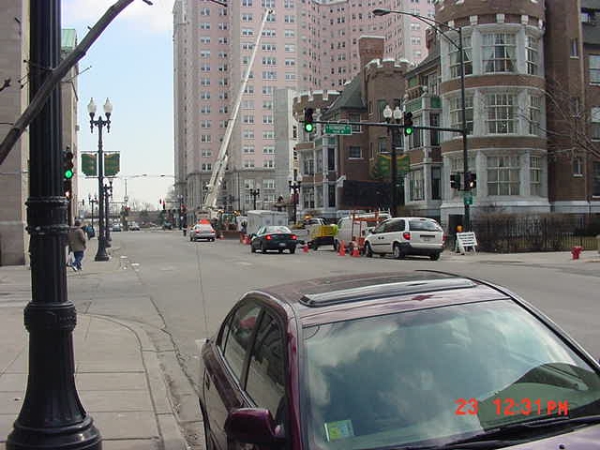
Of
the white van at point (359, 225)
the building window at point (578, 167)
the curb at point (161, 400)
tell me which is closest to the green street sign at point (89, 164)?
the white van at point (359, 225)

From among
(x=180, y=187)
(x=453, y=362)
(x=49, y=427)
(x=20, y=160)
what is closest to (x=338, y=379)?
Answer: (x=453, y=362)

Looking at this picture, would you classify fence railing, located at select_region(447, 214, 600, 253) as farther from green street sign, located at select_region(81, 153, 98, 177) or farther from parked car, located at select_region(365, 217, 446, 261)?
green street sign, located at select_region(81, 153, 98, 177)

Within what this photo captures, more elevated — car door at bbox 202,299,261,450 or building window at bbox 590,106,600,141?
building window at bbox 590,106,600,141

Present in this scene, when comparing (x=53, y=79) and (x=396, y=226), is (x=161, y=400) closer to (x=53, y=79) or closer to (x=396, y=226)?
(x=53, y=79)

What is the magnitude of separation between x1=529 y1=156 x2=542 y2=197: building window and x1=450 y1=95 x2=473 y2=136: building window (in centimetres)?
425

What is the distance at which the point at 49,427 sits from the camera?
425cm

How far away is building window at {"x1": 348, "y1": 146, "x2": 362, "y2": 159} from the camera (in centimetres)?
6369

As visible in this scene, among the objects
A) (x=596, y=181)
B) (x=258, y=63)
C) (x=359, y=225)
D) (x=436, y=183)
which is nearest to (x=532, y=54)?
(x=596, y=181)

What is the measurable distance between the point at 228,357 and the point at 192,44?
148661 mm

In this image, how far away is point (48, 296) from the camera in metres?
4.38

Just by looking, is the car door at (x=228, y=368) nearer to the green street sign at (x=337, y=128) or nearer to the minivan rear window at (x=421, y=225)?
the minivan rear window at (x=421, y=225)

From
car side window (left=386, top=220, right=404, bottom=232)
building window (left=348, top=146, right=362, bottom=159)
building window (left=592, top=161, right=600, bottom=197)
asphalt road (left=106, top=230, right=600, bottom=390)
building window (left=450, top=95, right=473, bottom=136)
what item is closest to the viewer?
asphalt road (left=106, top=230, right=600, bottom=390)

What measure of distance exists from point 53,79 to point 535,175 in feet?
128

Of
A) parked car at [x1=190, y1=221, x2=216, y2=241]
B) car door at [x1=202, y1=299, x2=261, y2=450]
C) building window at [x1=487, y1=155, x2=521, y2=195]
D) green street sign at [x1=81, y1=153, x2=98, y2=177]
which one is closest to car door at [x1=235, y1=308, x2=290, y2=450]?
car door at [x1=202, y1=299, x2=261, y2=450]
